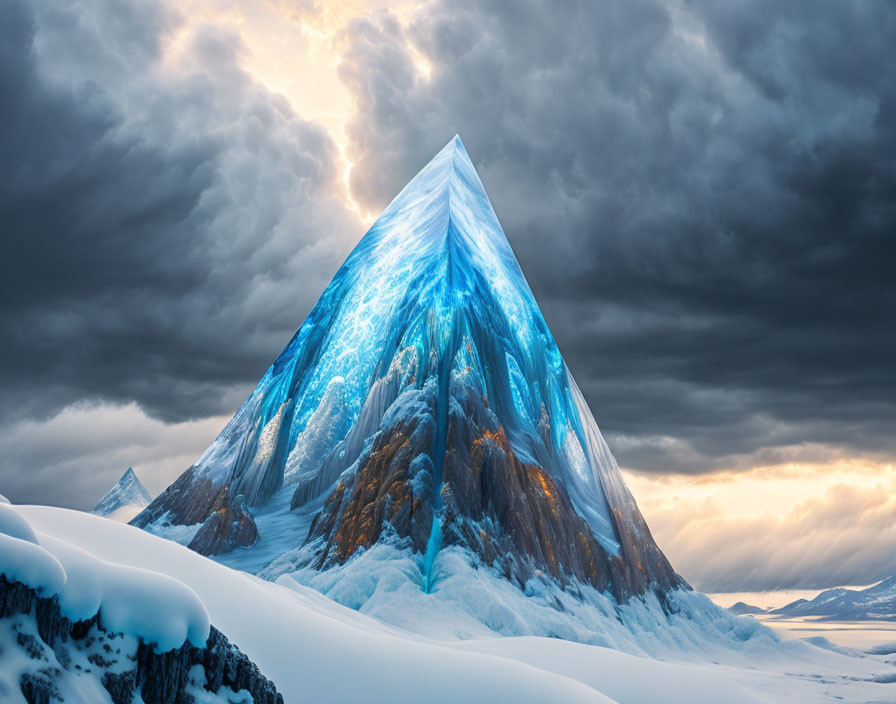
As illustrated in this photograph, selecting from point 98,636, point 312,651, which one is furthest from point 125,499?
point 98,636

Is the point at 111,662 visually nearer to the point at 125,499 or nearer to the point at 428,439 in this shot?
the point at 428,439

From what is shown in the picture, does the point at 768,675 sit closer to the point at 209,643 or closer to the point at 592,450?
the point at 592,450

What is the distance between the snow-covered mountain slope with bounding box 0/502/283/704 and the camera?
32.7ft

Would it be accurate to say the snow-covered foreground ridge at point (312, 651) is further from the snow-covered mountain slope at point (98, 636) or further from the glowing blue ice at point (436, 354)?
the glowing blue ice at point (436, 354)

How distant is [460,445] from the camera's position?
36.1m

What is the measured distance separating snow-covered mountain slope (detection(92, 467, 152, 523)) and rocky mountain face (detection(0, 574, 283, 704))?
7731 centimetres

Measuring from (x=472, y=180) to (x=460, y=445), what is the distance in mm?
25598

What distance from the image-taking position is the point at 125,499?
87.0 meters

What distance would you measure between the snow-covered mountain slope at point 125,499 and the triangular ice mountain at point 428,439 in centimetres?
3969

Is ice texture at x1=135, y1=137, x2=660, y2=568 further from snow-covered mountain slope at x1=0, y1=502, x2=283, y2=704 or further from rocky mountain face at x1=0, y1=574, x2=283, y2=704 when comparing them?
snow-covered mountain slope at x1=0, y1=502, x2=283, y2=704

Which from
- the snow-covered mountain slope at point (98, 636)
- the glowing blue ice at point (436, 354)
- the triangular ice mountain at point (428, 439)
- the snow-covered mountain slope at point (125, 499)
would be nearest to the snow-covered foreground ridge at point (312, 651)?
the snow-covered mountain slope at point (98, 636)

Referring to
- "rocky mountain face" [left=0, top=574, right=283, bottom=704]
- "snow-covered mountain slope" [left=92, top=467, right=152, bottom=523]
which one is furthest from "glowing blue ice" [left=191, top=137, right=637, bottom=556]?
"snow-covered mountain slope" [left=92, top=467, right=152, bottom=523]

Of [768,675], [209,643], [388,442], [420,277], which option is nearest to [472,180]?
[420,277]

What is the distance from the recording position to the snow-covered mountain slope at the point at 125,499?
84562 millimetres
